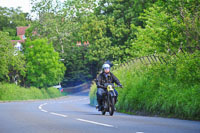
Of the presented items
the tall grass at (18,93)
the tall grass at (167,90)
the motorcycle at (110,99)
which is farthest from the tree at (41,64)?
the motorcycle at (110,99)

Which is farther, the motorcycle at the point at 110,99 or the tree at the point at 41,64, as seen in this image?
the tree at the point at 41,64

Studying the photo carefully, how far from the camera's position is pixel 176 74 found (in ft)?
54.4

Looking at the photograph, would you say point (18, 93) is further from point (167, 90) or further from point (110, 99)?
point (167, 90)

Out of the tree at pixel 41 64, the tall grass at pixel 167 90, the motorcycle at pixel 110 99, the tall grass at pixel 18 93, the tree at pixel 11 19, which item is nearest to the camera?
the tall grass at pixel 167 90

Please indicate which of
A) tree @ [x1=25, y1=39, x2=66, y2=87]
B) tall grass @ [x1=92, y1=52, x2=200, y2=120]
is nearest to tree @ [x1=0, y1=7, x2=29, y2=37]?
tree @ [x1=25, y1=39, x2=66, y2=87]

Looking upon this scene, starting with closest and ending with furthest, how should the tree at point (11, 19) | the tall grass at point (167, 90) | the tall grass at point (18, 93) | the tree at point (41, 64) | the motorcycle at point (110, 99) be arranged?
the tall grass at point (167, 90) < the motorcycle at point (110, 99) < the tall grass at point (18, 93) < the tree at point (41, 64) < the tree at point (11, 19)

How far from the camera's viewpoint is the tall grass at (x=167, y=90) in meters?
14.1

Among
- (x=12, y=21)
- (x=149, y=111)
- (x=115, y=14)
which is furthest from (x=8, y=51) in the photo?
(x=12, y=21)

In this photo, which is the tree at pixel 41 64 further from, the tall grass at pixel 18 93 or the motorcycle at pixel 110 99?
the motorcycle at pixel 110 99

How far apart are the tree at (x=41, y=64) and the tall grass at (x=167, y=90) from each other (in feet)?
140

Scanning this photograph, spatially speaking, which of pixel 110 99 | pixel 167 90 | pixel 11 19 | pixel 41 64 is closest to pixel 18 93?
pixel 41 64

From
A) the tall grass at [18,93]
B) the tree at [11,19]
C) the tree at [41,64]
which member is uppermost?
the tree at [11,19]

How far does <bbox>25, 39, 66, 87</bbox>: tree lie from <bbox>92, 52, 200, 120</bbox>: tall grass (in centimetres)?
4265

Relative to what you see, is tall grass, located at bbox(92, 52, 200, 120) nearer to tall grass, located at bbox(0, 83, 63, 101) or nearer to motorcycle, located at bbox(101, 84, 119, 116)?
motorcycle, located at bbox(101, 84, 119, 116)
